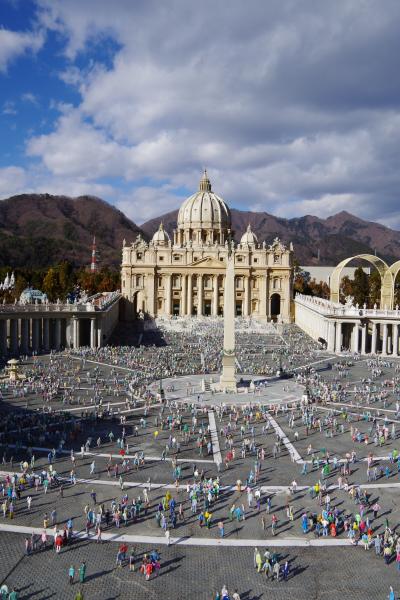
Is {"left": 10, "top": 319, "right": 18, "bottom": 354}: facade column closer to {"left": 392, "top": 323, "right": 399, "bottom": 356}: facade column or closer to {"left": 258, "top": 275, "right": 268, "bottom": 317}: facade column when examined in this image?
{"left": 392, "top": 323, "right": 399, "bottom": 356}: facade column

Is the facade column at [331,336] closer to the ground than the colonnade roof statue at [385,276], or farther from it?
closer to the ground

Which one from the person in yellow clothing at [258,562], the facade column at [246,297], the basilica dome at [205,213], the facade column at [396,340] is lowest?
the person in yellow clothing at [258,562]

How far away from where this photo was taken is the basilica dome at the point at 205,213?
5015 inches

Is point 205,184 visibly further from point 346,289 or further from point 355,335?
point 355,335

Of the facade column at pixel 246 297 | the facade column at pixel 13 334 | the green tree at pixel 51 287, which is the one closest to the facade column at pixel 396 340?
the facade column at pixel 246 297

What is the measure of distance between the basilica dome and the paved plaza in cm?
7806

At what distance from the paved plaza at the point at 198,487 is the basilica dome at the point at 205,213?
7806cm

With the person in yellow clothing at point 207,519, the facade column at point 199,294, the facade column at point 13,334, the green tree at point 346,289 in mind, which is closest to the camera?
the person in yellow clothing at point 207,519

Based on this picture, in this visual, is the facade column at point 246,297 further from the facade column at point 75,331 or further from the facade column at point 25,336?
the facade column at point 25,336

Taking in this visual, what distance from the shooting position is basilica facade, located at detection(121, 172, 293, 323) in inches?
4331

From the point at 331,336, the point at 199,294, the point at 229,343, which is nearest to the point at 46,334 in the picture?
the point at 229,343

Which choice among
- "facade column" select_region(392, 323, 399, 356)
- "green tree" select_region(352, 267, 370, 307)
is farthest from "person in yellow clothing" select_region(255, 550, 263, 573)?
"green tree" select_region(352, 267, 370, 307)

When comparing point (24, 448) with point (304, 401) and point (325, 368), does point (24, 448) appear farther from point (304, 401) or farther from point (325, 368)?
point (325, 368)

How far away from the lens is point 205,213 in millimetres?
127688
